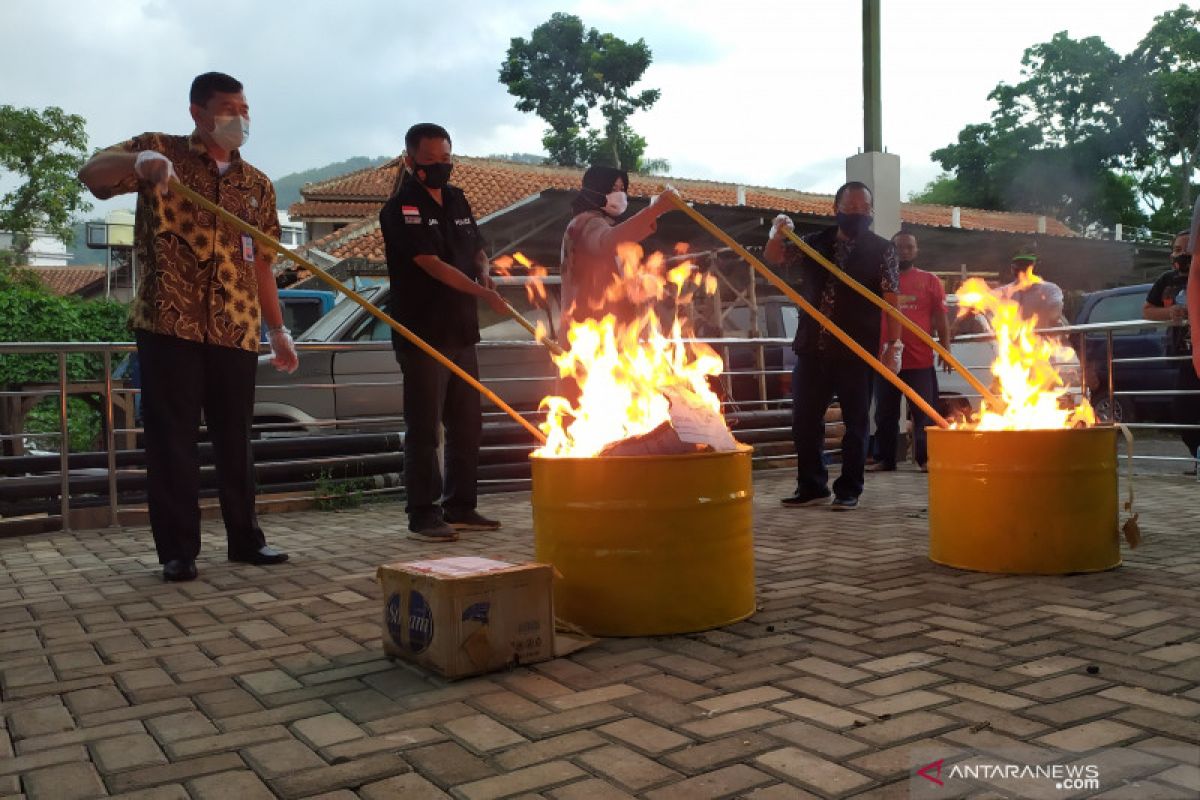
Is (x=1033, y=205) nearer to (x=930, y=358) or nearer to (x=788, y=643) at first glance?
(x=930, y=358)

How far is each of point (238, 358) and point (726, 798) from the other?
3.70 m

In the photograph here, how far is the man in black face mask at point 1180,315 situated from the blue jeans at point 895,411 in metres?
1.74

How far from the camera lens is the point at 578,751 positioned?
2354 millimetres

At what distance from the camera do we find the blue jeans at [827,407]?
6371mm

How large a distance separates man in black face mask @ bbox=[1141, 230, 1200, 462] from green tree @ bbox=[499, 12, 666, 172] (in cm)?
4028

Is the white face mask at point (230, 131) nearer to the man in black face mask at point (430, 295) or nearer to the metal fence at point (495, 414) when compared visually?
the man in black face mask at point (430, 295)

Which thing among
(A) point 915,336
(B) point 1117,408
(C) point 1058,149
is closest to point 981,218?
(C) point 1058,149

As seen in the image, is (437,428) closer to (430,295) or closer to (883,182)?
(430,295)

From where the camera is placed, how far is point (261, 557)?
200 inches

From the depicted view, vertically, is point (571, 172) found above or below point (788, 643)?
above

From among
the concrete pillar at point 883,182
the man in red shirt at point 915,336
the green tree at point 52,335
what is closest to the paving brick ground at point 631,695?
the man in red shirt at point 915,336

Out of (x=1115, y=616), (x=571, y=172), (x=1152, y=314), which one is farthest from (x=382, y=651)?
(x=571, y=172)

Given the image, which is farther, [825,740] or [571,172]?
[571,172]

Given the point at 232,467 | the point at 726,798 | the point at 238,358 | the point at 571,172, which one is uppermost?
the point at 571,172
